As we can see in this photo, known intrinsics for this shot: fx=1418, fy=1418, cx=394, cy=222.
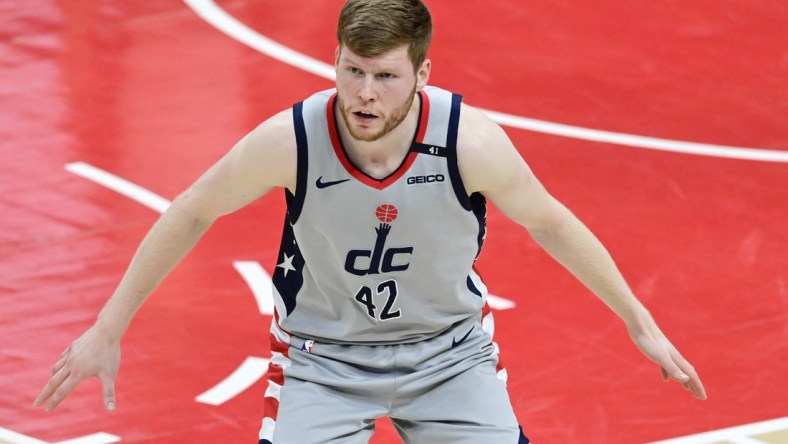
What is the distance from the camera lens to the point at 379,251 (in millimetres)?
4688

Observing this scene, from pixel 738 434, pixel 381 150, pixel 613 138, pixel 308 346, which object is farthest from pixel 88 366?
pixel 613 138

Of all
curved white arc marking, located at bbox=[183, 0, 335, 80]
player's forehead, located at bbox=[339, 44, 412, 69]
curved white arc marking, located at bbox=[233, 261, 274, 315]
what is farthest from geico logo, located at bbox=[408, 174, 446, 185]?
curved white arc marking, located at bbox=[183, 0, 335, 80]

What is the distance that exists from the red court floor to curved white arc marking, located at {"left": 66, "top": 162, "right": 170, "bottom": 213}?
0.12 feet

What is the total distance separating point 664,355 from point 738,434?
167cm

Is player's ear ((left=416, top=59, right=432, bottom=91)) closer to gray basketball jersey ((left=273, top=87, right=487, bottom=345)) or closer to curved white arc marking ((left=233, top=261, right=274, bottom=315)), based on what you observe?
gray basketball jersey ((left=273, top=87, right=487, bottom=345))

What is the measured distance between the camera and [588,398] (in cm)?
666

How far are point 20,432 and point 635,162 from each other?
4352 millimetres

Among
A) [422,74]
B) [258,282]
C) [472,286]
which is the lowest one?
[258,282]

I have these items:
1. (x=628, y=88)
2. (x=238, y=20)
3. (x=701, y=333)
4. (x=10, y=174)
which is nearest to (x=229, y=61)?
(x=238, y=20)

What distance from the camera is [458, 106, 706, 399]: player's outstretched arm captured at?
4605mm

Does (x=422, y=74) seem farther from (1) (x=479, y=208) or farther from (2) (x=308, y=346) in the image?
(2) (x=308, y=346)

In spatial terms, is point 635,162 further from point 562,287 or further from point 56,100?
point 56,100

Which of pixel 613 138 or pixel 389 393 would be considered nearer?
pixel 389 393

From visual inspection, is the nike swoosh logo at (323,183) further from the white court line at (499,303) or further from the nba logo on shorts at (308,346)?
the white court line at (499,303)
